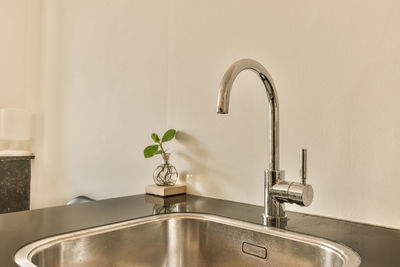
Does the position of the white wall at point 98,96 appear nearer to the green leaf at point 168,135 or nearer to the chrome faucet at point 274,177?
the green leaf at point 168,135

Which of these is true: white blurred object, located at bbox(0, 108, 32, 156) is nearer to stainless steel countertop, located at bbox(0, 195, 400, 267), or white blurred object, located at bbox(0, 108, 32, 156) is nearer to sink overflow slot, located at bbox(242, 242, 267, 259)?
stainless steel countertop, located at bbox(0, 195, 400, 267)

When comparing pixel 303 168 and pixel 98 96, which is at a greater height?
pixel 98 96

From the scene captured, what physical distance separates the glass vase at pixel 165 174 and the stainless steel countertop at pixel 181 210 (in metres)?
0.10

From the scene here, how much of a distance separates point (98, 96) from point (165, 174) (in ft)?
2.27

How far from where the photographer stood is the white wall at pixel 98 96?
1.39 meters

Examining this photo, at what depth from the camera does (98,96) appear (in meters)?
1.66

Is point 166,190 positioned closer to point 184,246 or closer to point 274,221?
point 184,246

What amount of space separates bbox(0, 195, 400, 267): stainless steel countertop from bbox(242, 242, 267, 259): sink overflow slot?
0.20ft

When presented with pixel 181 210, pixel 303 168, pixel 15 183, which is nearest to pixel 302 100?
pixel 303 168


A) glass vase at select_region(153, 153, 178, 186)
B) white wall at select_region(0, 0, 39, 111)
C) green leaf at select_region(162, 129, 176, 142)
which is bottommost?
glass vase at select_region(153, 153, 178, 186)

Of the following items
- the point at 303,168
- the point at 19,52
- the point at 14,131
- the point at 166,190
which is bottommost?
the point at 166,190

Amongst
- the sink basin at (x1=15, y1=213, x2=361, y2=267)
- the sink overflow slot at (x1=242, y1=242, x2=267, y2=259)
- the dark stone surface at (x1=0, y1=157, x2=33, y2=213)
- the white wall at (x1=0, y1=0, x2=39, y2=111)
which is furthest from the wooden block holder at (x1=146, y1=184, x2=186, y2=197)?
the white wall at (x1=0, y1=0, x2=39, y2=111)

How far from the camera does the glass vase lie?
118 cm

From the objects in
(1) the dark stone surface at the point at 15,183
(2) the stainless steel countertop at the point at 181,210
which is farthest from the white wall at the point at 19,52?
(2) the stainless steel countertop at the point at 181,210
